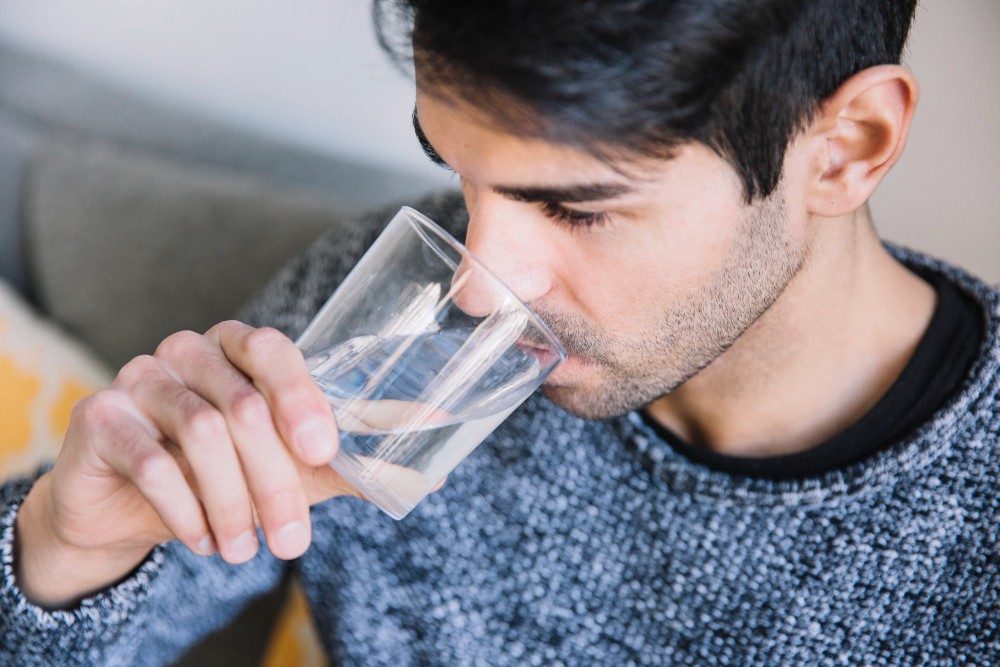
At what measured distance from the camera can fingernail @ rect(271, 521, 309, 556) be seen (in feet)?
2.35

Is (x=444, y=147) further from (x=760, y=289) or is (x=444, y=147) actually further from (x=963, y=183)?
(x=963, y=183)

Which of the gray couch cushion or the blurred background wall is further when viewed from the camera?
the blurred background wall

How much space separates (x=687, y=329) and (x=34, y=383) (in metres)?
1.07

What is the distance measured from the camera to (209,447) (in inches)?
28.1

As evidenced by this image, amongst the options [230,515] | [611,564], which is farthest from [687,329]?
[230,515]

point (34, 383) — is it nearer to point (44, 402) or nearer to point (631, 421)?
point (44, 402)

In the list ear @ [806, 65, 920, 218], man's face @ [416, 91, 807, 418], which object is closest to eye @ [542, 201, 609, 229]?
man's face @ [416, 91, 807, 418]

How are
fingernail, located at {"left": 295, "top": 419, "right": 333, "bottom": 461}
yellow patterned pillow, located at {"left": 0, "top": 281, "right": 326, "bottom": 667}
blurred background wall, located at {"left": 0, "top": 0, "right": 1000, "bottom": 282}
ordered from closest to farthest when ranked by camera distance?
fingernail, located at {"left": 295, "top": 419, "right": 333, "bottom": 461}
yellow patterned pillow, located at {"left": 0, "top": 281, "right": 326, "bottom": 667}
blurred background wall, located at {"left": 0, "top": 0, "right": 1000, "bottom": 282}

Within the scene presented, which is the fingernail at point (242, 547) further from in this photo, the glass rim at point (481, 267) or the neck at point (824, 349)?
the neck at point (824, 349)

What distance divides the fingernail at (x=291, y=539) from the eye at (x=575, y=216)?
33cm

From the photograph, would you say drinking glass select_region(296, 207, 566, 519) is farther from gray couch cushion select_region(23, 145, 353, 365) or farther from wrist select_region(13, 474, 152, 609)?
gray couch cushion select_region(23, 145, 353, 365)

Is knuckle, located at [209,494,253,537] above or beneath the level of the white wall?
above

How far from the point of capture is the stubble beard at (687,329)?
32.9 inches

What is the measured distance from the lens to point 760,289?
0.87 m
